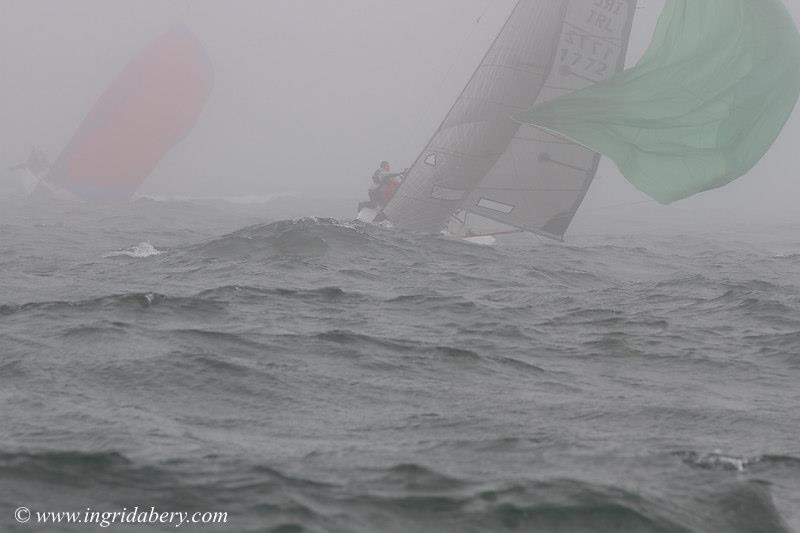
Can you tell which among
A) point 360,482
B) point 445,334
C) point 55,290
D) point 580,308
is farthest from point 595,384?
point 55,290

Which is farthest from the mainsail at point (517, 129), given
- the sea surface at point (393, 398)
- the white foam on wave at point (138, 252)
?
the sea surface at point (393, 398)

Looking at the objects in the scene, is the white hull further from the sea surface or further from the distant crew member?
the sea surface

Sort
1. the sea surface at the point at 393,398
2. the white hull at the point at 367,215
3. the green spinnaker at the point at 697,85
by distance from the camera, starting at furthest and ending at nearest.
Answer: the white hull at the point at 367,215
the green spinnaker at the point at 697,85
the sea surface at the point at 393,398

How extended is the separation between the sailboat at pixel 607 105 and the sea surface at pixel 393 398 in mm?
7600

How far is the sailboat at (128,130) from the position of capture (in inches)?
1576

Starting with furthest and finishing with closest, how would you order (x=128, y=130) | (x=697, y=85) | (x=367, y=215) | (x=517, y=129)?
(x=128, y=130) < (x=367, y=215) < (x=517, y=129) < (x=697, y=85)

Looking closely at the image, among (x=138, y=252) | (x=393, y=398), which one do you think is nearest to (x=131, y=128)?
(x=138, y=252)

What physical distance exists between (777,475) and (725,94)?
1746 centimetres

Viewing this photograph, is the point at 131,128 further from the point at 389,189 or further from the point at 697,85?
the point at 697,85

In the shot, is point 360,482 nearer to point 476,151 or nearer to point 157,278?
point 157,278

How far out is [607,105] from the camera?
21.3 m

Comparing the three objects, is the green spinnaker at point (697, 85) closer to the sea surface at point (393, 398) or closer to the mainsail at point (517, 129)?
the mainsail at point (517, 129)

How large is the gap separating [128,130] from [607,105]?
79.0 ft

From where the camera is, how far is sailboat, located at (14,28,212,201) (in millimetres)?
40031
